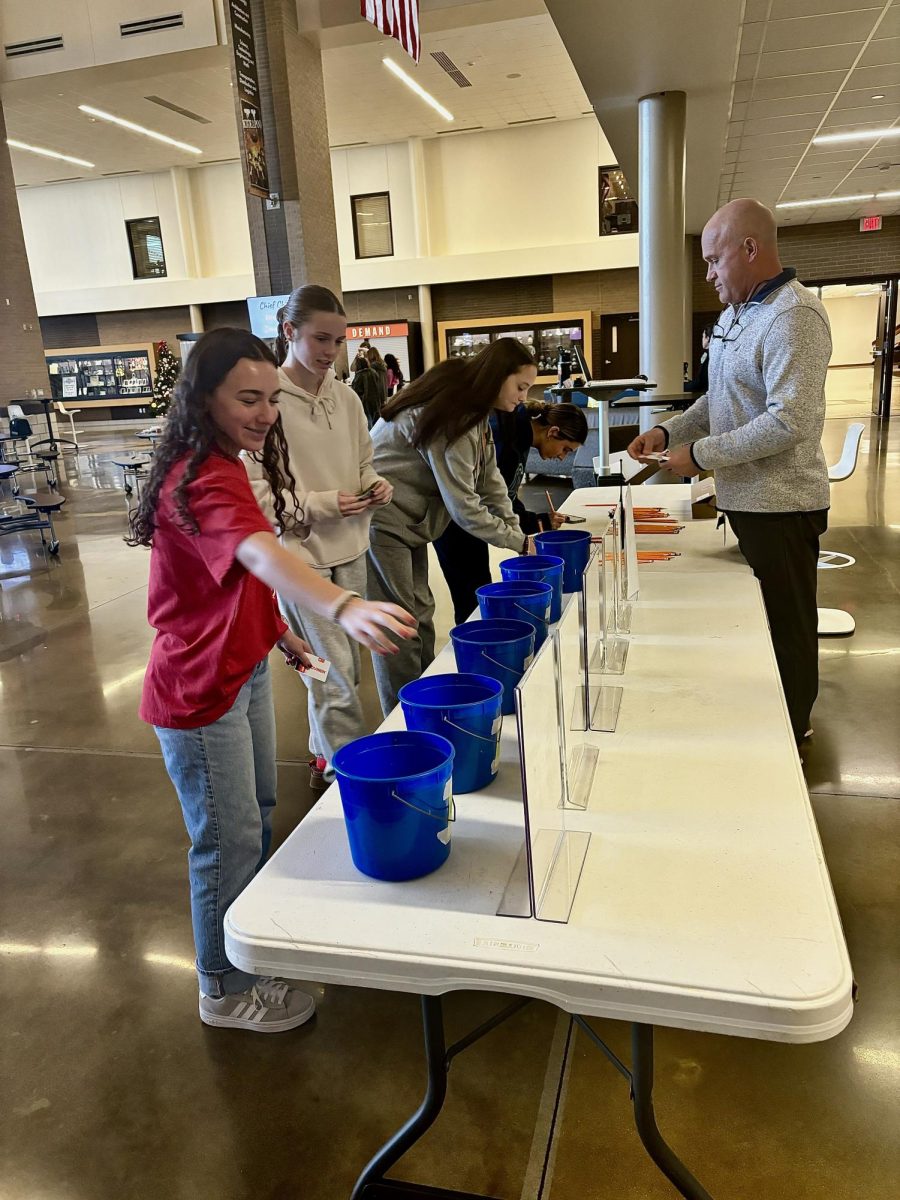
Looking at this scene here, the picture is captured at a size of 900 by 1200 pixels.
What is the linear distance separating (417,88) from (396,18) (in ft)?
33.8

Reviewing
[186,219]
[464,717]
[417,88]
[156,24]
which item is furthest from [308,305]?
[186,219]

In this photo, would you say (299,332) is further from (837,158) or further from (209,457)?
(837,158)

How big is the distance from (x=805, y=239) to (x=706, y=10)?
11620 mm

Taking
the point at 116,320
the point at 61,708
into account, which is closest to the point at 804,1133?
the point at 61,708

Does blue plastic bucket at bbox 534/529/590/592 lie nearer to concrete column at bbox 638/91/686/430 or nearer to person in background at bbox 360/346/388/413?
concrete column at bbox 638/91/686/430

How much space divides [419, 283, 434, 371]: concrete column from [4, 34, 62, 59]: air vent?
9139 millimetres

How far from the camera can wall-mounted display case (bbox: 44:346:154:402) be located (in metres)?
20.3

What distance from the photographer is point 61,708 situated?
3.76m

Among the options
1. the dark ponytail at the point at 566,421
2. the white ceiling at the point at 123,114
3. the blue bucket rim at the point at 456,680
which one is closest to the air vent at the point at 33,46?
→ the white ceiling at the point at 123,114

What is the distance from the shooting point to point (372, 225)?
58.7 ft

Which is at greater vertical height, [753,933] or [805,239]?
[805,239]

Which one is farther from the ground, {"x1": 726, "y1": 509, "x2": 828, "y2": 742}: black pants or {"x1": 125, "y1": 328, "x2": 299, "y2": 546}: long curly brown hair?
{"x1": 125, "y1": 328, "x2": 299, "y2": 546}: long curly brown hair

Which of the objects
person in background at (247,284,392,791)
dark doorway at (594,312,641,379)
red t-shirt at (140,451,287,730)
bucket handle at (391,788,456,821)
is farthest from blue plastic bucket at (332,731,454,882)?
dark doorway at (594,312,641,379)

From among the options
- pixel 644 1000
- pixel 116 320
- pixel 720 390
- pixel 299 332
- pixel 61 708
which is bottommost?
pixel 61 708
